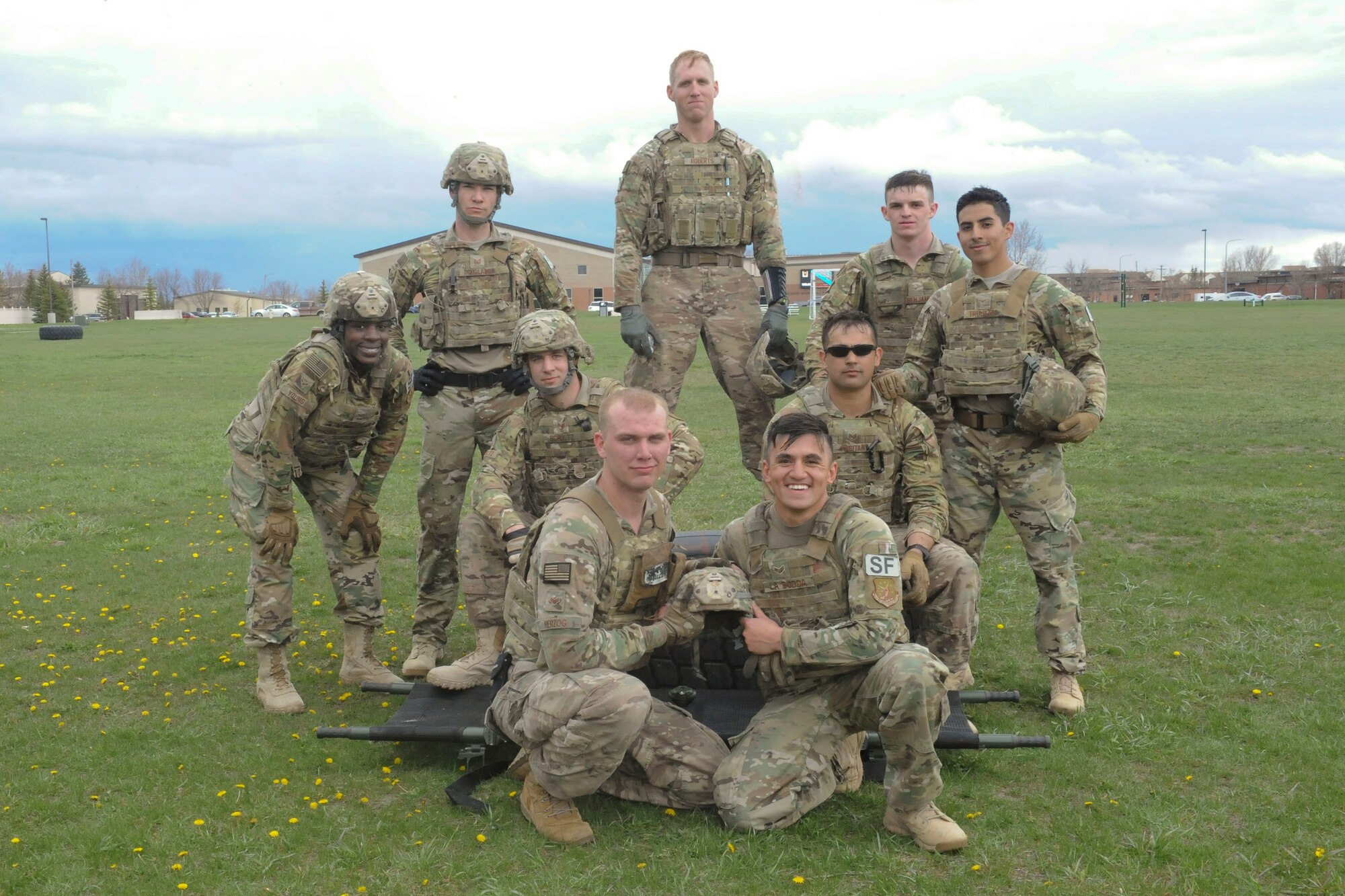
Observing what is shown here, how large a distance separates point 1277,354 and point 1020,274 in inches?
1077

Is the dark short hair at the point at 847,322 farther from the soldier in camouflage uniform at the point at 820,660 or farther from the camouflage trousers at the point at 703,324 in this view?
the camouflage trousers at the point at 703,324

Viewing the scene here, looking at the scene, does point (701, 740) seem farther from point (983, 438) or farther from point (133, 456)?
point (133, 456)

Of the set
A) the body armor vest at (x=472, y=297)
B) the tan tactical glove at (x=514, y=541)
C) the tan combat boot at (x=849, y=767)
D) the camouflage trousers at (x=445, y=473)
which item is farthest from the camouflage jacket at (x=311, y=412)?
the tan combat boot at (x=849, y=767)

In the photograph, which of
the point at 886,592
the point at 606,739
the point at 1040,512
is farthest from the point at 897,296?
the point at 606,739

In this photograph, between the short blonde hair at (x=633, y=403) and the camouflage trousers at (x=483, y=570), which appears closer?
the short blonde hair at (x=633, y=403)

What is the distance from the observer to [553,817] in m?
4.95

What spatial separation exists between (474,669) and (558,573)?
188 centimetres

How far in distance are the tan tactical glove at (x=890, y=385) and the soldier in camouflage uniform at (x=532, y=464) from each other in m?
1.08

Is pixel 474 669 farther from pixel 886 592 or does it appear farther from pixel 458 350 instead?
pixel 886 592

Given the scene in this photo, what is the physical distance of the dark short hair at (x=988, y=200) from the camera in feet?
21.0

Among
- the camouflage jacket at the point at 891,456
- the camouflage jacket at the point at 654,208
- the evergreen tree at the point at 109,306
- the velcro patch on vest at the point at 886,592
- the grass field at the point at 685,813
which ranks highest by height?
the evergreen tree at the point at 109,306

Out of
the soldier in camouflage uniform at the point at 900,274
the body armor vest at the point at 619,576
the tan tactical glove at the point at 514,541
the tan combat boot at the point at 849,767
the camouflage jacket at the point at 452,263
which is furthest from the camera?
the camouflage jacket at the point at 452,263

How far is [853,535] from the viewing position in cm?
506

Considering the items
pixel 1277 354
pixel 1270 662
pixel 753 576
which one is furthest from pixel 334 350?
pixel 1277 354
